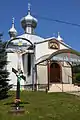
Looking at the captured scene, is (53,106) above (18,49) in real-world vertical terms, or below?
below

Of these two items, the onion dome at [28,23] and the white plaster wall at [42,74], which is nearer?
the white plaster wall at [42,74]

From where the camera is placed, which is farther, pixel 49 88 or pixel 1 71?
pixel 49 88

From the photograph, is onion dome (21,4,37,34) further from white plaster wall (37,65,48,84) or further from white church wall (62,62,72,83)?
white plaster wall (37,65,48,84)

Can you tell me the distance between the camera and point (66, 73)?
1091 inches

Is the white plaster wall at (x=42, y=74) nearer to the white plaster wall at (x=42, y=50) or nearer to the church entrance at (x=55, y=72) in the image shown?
the church entrance at (x=55, y=72)

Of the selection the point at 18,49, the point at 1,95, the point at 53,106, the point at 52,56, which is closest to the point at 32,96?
the point at 1,95

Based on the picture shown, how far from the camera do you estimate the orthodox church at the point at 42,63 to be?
24.7 metres

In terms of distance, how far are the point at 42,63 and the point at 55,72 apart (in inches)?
75.5

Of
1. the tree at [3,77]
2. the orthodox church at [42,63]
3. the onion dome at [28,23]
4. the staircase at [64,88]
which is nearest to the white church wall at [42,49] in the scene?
the orthodox church at [42,63]

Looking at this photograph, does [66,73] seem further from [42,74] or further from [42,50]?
[42,50]

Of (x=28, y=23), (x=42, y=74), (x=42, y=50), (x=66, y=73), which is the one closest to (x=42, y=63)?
(x=42, y=74)

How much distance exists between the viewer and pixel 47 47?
2678 cm

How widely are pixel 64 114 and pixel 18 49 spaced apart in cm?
1632

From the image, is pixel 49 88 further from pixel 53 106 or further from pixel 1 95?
pixel 53 106
